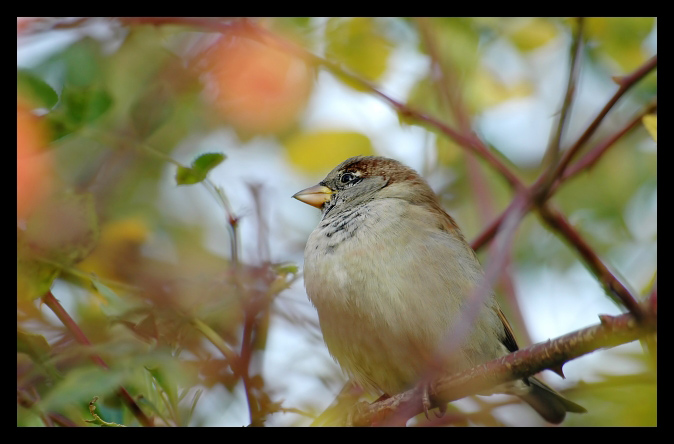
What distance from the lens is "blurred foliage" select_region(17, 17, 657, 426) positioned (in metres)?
2.15

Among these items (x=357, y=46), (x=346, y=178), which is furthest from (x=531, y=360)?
(x=346, y=178)

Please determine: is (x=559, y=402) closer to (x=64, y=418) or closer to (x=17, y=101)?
(x=64, y=418)

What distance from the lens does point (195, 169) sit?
225 cm

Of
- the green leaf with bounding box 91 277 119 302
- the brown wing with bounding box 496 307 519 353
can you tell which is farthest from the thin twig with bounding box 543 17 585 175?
the green leaf with bounding box 91 277 119 302

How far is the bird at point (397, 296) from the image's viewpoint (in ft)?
9.71

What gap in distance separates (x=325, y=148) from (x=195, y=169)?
137cm

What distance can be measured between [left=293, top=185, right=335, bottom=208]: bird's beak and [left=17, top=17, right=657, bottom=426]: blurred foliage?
152mm

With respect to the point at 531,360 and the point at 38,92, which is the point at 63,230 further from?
the point at 531,360

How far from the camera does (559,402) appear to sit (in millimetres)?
3295

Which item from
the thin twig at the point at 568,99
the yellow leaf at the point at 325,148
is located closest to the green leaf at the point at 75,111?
the yellow leaf at the point at 325,148

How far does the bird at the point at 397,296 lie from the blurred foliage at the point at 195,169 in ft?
1.09

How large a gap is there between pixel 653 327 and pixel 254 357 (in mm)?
1162

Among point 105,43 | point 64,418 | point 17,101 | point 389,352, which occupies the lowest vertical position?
point 64,418
